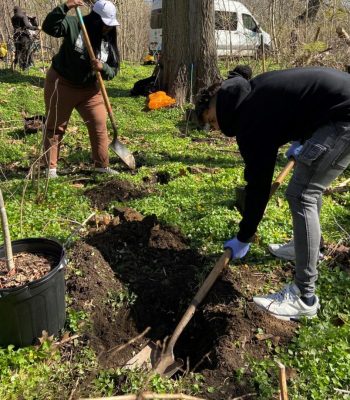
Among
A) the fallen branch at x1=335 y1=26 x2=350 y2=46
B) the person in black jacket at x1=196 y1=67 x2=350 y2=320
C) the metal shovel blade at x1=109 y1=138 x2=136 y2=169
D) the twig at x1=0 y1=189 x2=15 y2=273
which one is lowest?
the metal shovel blade at x1=109 y1=138 x2=136 y2=169

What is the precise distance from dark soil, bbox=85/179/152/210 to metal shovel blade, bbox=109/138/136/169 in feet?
2.04

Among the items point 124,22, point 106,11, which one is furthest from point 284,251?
point 124,22

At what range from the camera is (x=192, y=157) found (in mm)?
6004

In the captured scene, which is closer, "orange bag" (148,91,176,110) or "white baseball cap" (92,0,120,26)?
"white baseball cap" (92,0,120,26)

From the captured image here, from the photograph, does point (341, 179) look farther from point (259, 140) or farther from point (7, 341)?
point (7, 341)

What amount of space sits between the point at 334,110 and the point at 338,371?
154 cm

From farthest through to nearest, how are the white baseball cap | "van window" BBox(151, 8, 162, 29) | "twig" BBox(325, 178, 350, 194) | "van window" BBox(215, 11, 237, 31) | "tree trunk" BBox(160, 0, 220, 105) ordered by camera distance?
"van window" BBox(151, 8, 162, 29)
"van window" BBox(215, 11, 237, 31)
"tree trunk" BBox(160, 0, 220, 105)
"twig" BBox(325, 178, 350, 194)
the white baseball cap

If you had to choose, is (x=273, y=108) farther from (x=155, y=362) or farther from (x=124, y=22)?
(x=124, y=22)

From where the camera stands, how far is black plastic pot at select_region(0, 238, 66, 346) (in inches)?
90.7

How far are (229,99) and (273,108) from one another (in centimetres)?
26

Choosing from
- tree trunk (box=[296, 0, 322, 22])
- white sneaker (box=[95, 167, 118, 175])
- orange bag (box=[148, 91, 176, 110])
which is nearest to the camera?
white sneaker (box=[95, 167, 118, 175])

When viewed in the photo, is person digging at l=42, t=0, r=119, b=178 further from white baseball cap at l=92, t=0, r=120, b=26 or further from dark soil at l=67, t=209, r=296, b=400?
dark soil at l=67, t=209, r=296, b=400

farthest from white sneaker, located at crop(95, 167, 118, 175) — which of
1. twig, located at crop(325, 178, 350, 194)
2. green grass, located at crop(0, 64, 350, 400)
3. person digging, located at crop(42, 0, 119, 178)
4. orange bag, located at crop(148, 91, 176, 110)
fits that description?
orange bag, located at crop(148, 91, 176, 110)

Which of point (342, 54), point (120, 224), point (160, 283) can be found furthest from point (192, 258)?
point (342, 54)
